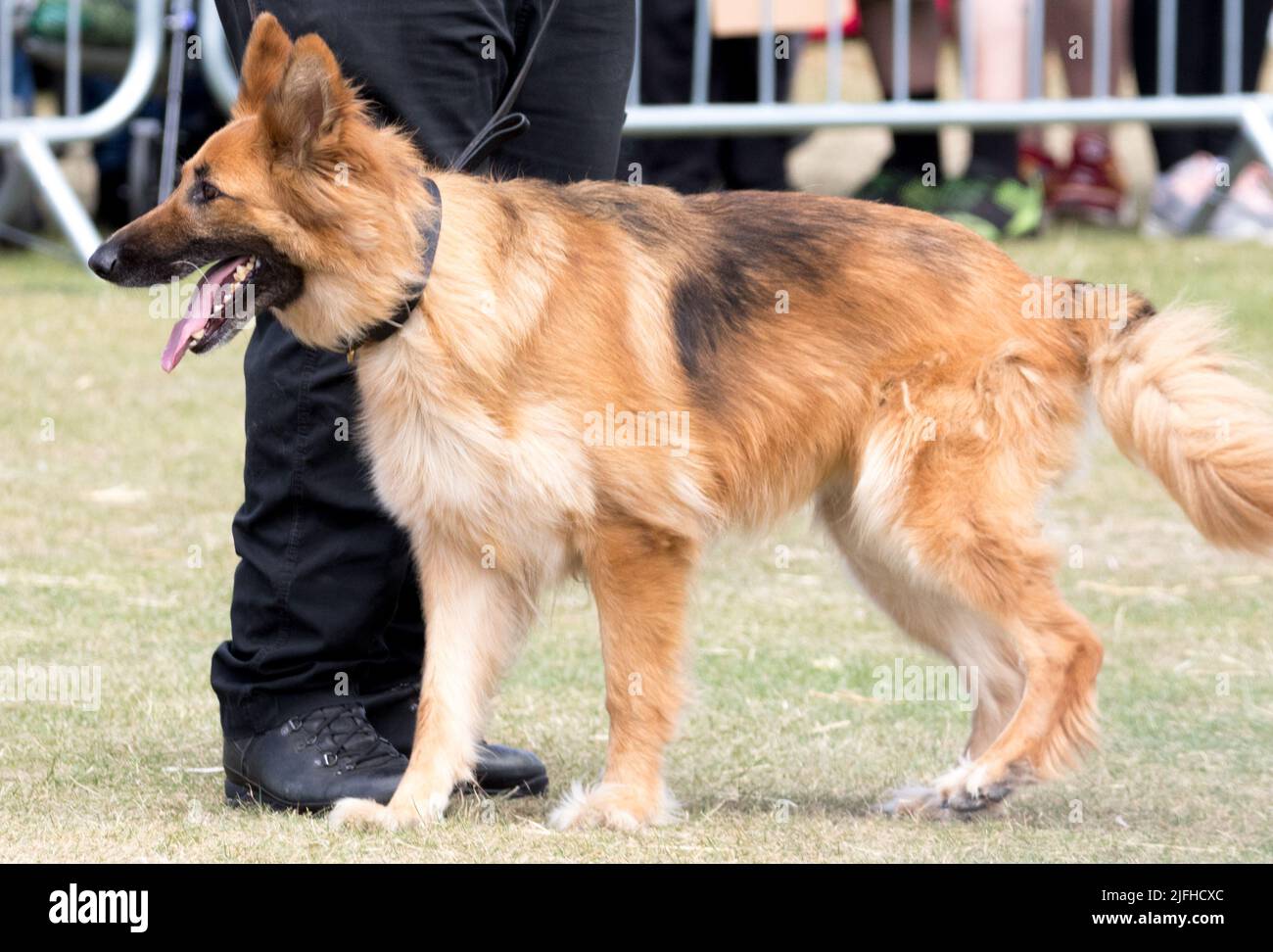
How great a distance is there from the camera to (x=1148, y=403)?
4.03 m

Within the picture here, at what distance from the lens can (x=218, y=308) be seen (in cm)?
368

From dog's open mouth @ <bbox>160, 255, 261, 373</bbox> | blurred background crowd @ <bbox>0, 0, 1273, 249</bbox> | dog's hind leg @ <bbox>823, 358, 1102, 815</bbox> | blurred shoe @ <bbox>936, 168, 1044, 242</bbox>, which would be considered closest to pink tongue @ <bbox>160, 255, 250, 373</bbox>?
dog's open mouth @ <bbox>160, 255, 261, 373</bbox>

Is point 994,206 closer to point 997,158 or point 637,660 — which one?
point 997,158

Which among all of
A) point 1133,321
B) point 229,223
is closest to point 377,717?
point 229,223

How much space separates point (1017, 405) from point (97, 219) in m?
9.28

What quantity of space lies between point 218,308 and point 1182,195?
8.50 metres

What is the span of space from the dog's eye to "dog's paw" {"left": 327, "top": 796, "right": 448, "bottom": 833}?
1.28 meters

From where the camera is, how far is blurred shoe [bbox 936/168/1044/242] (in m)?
10.5

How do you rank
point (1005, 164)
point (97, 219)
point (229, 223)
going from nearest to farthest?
point (229, 223) < point (1005, 164) < point (97, 219)

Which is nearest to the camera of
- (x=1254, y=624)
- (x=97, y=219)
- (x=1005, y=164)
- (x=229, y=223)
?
(x=229, y=223)

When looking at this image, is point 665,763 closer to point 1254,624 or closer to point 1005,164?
point 1254,624

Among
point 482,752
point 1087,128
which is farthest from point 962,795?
point 1087,128

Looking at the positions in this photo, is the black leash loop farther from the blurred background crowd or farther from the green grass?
the blurred background crowd

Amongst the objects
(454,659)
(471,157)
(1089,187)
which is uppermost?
(471,157)
